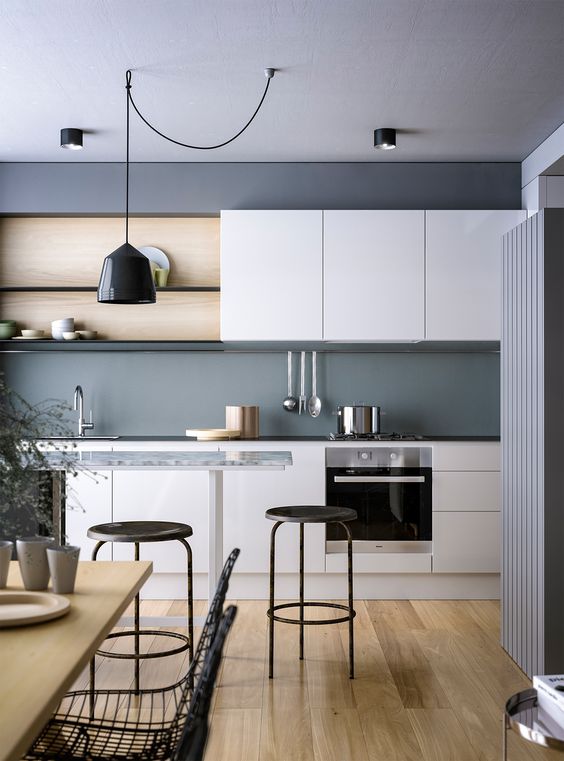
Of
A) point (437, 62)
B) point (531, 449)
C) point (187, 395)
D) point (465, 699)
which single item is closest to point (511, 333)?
point (531, 449)

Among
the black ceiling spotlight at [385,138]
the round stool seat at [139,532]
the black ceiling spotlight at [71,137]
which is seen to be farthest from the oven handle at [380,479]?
the black ceiling spotlight at [71,137]

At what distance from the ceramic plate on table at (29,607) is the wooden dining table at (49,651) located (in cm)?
2

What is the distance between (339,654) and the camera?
3.96m

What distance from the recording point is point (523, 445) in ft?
12.3

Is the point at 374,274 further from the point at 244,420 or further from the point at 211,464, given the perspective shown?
the point at 211,464

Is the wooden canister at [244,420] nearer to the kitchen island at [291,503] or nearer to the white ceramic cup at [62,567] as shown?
the kitchen island at [291,503]

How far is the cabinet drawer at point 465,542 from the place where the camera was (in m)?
5.01

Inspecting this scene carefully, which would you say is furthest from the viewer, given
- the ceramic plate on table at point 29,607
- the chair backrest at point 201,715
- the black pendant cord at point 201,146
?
the black pendant cord at point 201,146

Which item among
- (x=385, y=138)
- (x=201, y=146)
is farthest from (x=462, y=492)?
(x=201, y=146)

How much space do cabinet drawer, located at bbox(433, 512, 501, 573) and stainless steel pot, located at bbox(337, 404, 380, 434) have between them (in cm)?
67

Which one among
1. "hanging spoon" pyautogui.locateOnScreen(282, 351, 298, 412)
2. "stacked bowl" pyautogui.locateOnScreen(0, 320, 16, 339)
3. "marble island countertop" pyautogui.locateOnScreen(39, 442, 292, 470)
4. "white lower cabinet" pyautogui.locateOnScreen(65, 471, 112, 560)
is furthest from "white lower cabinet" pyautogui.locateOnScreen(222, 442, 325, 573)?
"stacked bowl" pyautogui.locateOnScreen(0, 320, 16, 339)

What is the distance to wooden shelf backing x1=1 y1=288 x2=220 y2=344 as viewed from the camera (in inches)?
219

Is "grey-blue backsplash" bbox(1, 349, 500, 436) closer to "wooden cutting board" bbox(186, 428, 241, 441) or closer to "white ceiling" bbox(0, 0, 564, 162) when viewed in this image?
"wooden cutting board" bbox(186, 428, 241, 441)

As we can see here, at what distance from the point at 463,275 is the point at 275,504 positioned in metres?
1.79
